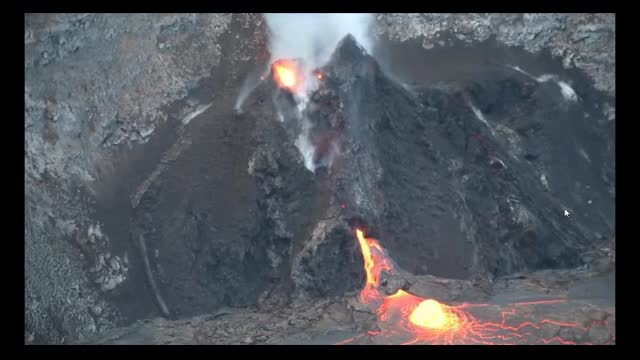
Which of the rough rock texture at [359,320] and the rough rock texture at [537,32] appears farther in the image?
the rough rock texture at [537,32]

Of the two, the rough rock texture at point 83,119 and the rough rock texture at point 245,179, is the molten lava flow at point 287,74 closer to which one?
the rough rock texture at point 245,179

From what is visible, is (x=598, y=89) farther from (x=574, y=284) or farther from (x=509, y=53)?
(x=574, y=284)

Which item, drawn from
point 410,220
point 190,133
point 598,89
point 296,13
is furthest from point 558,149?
point 190,133

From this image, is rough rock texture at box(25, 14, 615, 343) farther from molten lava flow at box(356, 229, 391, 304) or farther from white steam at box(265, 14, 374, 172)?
white steam at box(265, 14, 374, 172)

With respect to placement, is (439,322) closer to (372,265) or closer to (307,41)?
(372,265)

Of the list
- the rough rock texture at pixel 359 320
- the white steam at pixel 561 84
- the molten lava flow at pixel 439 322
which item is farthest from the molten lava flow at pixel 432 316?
the white steam at pixel 561 84

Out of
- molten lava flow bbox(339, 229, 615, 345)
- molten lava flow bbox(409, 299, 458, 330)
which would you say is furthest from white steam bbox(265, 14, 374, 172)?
molten lava flow bbox(409, 299, 458, 330)

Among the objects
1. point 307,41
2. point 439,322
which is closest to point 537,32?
point 307,41
